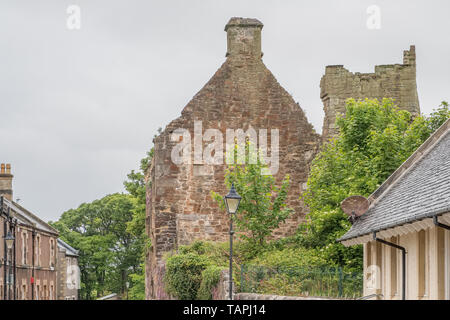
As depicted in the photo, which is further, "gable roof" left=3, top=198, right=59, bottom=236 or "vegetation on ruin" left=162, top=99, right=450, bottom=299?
"gable roof" left=3, top=198, right=59, bottom=236

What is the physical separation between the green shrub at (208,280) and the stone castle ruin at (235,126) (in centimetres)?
482

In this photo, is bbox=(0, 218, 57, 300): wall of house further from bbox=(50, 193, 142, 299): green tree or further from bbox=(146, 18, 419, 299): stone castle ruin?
bbox=(50, 193, 142, 299): green tree

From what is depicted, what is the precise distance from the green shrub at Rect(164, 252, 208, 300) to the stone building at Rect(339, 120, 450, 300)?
976 cm

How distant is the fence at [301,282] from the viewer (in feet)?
77.6

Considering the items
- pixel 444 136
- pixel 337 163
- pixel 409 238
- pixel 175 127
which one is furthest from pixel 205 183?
pixel 409 238

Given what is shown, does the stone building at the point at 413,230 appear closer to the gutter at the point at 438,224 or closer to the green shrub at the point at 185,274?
the gutter at the point at 438,224

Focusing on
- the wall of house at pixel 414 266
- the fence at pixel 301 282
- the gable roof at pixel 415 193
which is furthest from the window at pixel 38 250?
the gable roof at pixel 415 193

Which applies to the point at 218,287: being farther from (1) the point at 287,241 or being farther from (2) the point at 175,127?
(2) the point at 175,127

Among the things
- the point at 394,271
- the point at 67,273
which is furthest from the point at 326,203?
the point at 67,273

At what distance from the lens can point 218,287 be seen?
92.5 feet

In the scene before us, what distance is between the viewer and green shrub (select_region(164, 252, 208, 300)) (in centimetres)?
3064

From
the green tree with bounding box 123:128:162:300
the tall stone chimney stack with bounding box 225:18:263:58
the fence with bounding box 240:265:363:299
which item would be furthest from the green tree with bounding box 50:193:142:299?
the fence with bounding box 240:265:363:299

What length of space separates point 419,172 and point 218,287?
32.6 feet

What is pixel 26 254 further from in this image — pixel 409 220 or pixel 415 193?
pixel 409 220
